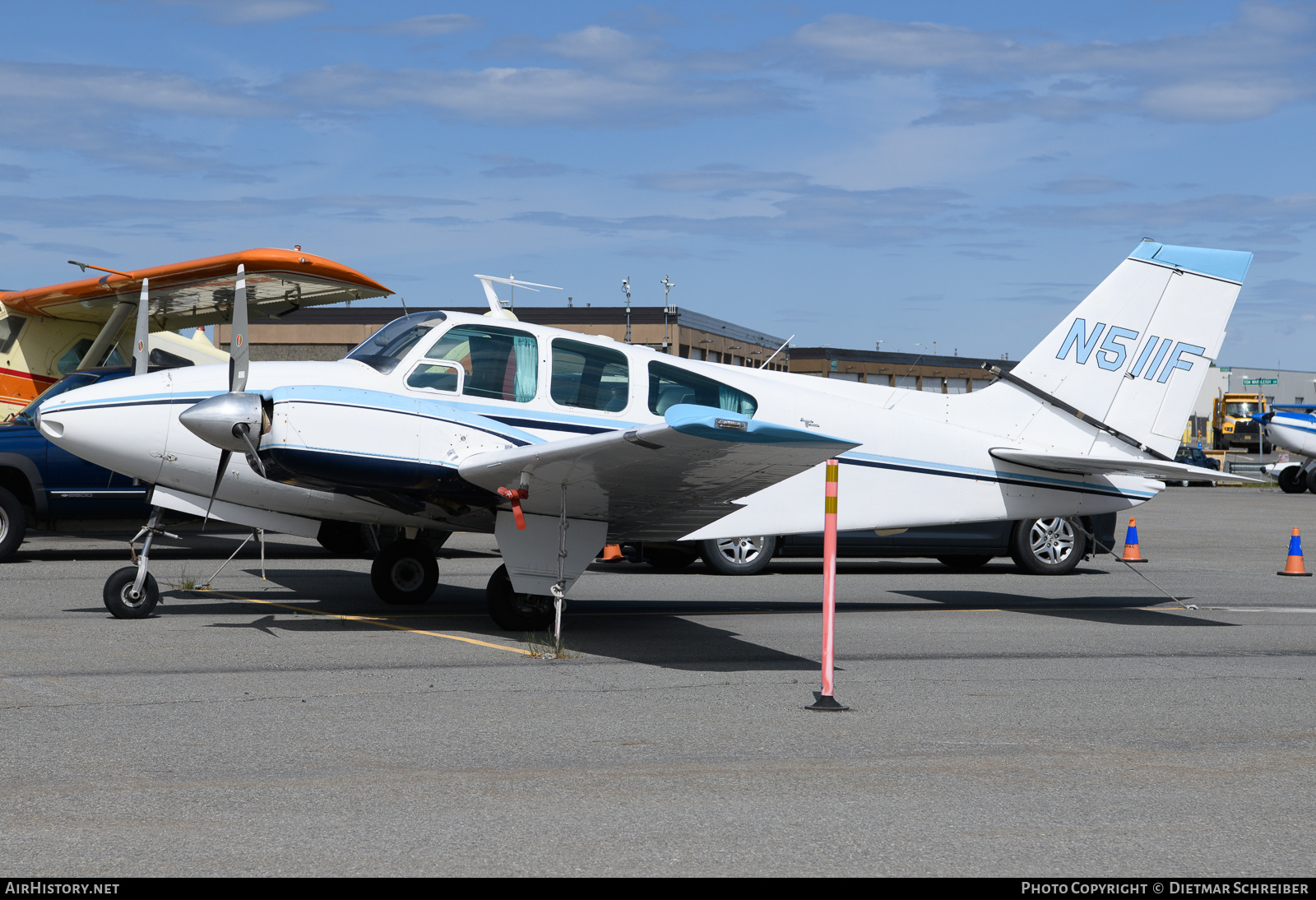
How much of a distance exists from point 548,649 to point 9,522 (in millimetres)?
8402

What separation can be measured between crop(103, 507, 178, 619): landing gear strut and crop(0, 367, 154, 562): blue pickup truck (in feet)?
15.3

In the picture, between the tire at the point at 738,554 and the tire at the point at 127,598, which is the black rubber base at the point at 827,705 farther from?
the tire at the point at 738,554

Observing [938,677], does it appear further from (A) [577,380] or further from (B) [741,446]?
(A) [577,380]

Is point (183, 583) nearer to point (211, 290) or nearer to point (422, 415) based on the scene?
point (422, 415)

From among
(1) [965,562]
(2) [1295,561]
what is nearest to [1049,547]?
(1) [965,562]

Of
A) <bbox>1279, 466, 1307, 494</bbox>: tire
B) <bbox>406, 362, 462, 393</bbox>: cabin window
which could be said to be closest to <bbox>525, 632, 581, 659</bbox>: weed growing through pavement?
<bbox>406, 362, 462, 393</bbox>: cabin window

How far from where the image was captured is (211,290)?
57.9 feet

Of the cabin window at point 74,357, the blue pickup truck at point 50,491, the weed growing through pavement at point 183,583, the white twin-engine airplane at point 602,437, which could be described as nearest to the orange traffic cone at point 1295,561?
the white twin-engine airplane at point 602,437

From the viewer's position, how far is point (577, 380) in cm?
948

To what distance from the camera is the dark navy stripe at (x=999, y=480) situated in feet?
34.3

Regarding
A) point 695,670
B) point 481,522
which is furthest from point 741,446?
point 481,522

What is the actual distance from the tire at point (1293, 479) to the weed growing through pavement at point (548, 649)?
40.7m

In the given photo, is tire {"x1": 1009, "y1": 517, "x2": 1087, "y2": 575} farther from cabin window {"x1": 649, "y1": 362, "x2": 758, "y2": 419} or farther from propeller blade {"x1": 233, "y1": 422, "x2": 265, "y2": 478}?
propeller blade {"x1": 233, "y1": 422, "x2": 265, "y2": 478}
